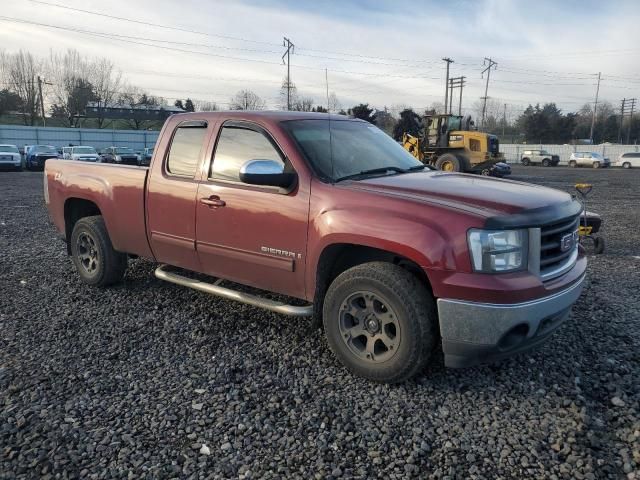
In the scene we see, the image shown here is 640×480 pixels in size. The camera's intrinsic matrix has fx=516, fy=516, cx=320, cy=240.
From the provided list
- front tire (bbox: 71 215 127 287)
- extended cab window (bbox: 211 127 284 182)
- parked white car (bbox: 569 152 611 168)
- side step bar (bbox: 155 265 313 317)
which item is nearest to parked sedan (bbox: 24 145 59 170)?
front tire (bbox: 71 215 127 287)

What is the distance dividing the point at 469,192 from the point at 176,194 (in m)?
2.53

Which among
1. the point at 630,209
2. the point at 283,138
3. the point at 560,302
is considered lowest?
the point at 630,209

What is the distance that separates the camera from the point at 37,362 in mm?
3867

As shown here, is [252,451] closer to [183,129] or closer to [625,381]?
[625,381]

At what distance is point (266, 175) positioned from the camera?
373cm

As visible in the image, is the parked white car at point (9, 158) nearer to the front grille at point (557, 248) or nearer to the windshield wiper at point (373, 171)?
the windshield wiper at point (373, 171)

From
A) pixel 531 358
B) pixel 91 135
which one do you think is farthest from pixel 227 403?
pixel 91 135

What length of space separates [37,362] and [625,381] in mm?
4239

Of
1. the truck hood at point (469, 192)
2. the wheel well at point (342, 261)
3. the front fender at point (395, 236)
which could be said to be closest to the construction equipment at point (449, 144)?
the truck hood at point (469, 192)

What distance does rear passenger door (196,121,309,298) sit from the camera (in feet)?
12.6

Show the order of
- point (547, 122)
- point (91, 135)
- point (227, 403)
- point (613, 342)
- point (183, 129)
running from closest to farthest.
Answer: point (227, 403)
point (613, 342)
point (183, 129)
point (91, 135)
point (547, 122)

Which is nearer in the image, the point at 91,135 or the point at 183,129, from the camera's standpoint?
the point at 183,129

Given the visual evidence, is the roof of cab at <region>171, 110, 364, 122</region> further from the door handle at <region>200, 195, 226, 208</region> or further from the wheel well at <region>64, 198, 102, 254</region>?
the wheel well at <region>64, 198, 102, 254</region>

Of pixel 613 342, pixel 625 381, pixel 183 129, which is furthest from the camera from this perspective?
pixel 183 129
